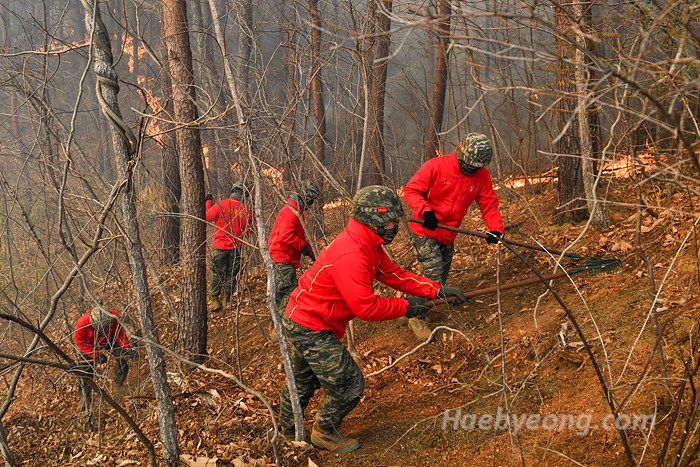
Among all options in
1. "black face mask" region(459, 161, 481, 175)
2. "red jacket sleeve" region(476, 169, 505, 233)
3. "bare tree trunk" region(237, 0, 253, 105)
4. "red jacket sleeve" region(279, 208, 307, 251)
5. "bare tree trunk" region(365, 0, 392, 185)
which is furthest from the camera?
"bare tree trunk" region(365, 0, 392, 185)

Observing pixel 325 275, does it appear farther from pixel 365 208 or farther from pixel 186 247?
pixel 186 247

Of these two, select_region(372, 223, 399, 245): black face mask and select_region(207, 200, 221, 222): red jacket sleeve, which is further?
select_region(207, 200, 221, 222): red jacket sleeve

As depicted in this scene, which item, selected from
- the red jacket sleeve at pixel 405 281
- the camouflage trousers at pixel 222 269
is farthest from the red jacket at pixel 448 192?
the camouflage trousers at pixel 222 269

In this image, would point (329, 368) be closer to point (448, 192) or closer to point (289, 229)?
point (448, 192)

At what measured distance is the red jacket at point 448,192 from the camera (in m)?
5.15

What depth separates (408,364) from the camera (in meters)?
5.26

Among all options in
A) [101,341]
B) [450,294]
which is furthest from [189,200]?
[450,294]

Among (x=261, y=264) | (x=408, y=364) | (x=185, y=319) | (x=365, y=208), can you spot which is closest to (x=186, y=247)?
(x=185, y=319)

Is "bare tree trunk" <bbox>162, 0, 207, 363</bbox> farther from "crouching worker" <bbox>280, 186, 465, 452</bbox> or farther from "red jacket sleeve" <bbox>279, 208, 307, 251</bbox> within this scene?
"crouching worker" <bbox>280, 186, 465, 452</bbox>

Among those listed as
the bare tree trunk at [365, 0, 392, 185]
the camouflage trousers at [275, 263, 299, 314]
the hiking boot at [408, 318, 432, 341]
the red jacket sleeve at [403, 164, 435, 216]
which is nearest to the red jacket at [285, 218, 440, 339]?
the red jacket sleeve at [403, 164, 435, 216]

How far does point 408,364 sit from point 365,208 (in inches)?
88.8

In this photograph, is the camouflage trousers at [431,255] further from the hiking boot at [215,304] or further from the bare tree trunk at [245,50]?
the hiking boot at [215,304]

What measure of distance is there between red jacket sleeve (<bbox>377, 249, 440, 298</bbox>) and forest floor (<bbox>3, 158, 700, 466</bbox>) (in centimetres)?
47

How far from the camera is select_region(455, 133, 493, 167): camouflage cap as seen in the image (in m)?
4.82
